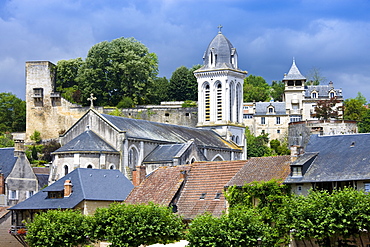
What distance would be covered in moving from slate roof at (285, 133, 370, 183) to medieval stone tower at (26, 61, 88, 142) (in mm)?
58086

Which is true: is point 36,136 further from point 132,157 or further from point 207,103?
point 132,157

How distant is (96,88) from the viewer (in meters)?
A: 106

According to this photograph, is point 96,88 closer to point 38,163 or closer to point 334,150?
point 38,163

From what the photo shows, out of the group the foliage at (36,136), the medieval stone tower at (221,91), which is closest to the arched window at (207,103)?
the medieval stone tower at (221,91)

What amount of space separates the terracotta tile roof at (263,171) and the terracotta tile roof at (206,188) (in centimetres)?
135

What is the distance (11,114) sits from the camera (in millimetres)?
110375

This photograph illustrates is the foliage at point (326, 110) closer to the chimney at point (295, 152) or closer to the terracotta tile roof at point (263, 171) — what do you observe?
the terracotta tile roof at point (263, 171)

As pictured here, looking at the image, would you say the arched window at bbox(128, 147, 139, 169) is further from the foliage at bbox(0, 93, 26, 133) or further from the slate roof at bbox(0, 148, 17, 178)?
the foliage at bbox(0, 93, 26, 133)

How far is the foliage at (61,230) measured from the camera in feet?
146

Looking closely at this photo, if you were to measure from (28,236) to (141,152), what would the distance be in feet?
78.7

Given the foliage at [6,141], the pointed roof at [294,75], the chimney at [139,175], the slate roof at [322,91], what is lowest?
the chimney at [139,175]

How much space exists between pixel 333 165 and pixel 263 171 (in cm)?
500

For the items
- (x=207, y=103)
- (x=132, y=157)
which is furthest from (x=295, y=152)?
(x=207, y=103)

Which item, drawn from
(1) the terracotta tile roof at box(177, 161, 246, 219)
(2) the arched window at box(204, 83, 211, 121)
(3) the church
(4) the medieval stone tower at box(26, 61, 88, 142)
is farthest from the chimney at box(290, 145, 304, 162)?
(4) the medieval stone tower at box(26, 61, 88, 142)
